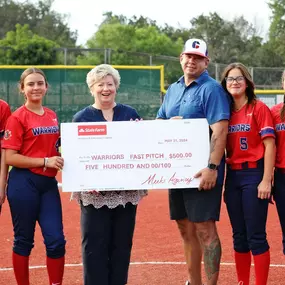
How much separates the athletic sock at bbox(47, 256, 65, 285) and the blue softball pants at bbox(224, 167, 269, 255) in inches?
67.3

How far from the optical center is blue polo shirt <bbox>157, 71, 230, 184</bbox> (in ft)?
19.4

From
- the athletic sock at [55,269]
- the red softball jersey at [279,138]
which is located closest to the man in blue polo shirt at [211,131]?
the red softball jersey at [279,138]

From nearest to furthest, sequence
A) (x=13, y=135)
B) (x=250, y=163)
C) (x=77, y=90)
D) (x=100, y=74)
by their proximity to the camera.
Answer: (x=100, y=74)
(x=13, y=135)
(x=250, y=163)
(x=77, y=90)

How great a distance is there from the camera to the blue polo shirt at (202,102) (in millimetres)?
5910

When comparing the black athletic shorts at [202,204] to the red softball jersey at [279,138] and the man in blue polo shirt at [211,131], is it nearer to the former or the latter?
the man in blue polo shirt at [211,131]

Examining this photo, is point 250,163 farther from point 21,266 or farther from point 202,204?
point 21,266

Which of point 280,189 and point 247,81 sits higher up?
point 247,81

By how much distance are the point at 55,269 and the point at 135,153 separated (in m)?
1.33

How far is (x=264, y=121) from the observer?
236 inches

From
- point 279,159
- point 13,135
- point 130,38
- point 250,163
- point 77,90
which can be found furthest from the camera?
point 130,38

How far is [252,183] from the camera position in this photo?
6.01 m

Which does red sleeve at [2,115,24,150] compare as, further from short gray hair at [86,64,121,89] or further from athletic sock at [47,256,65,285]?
athletic sock at [47,256,65,285]

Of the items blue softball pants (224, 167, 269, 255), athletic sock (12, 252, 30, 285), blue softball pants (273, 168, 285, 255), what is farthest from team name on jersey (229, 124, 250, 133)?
→ athletic sock (12, 252, 30, 285)

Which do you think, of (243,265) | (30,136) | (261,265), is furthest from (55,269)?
(261,265)
